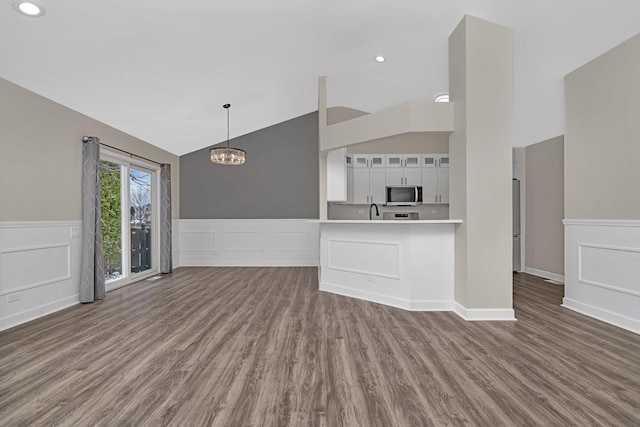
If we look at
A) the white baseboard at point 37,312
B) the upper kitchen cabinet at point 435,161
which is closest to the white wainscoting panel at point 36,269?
the white baseboard at point 37,312

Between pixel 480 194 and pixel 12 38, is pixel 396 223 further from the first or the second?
pixel 12 38

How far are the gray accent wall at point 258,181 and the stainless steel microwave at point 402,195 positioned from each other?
1.64m

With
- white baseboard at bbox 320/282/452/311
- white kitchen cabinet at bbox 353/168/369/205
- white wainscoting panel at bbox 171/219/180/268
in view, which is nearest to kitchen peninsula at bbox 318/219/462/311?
white baseboard at bbox 320/282/452/311

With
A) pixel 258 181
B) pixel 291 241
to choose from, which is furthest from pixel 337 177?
pixel 258 181

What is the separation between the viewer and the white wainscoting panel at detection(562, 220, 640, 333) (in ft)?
10.4

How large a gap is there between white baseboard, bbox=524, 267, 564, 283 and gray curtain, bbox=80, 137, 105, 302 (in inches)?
273

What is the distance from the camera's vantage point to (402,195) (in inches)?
275

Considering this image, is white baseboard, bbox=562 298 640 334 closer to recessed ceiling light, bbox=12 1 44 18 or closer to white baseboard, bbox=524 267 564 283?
white baseboard, bbox=524 267 564 283

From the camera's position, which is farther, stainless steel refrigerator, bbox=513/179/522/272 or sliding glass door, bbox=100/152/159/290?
stainless steel refrigerator, bbox=513/179/522/272

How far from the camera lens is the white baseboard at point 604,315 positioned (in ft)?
10.3

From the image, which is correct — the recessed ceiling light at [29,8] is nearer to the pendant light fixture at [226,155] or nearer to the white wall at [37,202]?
the white wall at [37,202]

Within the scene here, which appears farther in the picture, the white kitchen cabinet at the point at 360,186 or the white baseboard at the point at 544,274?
the white kitchen cabinet at the point at 360,186

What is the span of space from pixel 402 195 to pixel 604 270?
3.85 metres

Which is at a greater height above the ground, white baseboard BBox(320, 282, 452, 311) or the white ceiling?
the white ceiling
